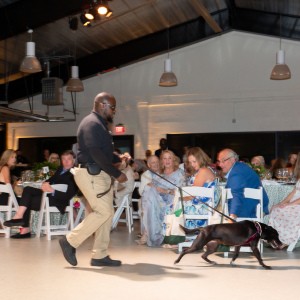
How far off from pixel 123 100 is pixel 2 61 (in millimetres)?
3546

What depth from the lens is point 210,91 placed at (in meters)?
12.5

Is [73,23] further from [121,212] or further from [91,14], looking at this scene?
[121,212]

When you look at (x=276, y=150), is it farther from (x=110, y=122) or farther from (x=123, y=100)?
(x=110, y=122)

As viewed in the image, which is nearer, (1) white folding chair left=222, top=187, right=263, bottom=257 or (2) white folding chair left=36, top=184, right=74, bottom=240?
(1) white folding chair left=222, top=187, right=263, bottom=257

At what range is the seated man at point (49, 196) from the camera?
247 inches

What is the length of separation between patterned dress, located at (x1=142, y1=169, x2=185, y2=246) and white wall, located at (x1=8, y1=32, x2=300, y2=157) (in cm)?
664

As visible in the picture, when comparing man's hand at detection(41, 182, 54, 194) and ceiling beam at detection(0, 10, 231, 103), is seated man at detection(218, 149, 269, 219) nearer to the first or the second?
man's hand at detection(41, 182, 54, 194)

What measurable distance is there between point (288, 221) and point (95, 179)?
8.21 feet

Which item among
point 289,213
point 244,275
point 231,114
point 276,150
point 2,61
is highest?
point 2,61

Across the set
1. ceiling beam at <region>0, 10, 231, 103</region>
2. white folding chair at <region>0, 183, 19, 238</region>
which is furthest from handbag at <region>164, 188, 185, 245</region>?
ceiling beam at <region>0, 10, 231, 103</region>

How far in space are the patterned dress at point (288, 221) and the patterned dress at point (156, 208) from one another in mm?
1181

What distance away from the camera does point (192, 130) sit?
1259 centimetres

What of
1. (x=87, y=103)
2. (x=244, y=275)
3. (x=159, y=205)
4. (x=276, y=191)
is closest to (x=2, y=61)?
(x=87, y=103)

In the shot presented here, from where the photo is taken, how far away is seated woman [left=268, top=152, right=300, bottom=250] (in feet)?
18.2
